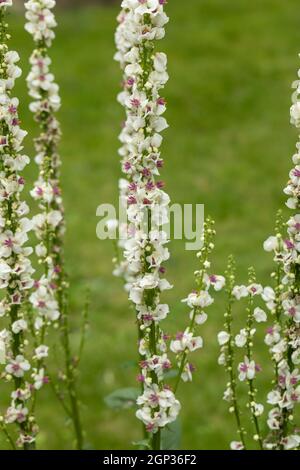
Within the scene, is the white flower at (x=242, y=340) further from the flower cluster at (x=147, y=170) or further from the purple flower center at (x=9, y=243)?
the purple flower center at (x=9, y=243)

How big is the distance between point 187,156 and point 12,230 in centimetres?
685

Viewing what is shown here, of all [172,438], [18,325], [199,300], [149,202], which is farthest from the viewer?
[172,438]

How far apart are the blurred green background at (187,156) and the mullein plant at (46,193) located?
86 centimetres

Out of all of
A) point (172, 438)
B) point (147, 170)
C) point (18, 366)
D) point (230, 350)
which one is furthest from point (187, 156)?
point (147, 170)

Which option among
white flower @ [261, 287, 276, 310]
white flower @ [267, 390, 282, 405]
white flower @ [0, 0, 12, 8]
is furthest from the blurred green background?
white flower @ [0, 0, 12, 8]

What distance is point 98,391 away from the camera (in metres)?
5.42

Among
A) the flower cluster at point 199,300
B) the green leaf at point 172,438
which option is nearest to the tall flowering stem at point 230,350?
the flower cluster at point 199,300

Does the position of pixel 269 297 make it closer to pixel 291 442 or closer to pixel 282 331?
pixel 282 331

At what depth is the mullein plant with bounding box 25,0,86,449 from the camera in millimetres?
2873

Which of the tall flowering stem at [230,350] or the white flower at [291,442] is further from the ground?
the tall flowering stem at [230,350]

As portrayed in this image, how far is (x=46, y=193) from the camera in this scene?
292cm

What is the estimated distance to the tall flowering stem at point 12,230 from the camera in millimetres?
2520

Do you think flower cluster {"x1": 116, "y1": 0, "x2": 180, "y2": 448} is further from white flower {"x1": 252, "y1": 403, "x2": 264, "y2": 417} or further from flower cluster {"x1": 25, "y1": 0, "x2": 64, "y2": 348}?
flower cluster {"x1": 25, "y1": 0, "x2": 64, "y2": 348}
